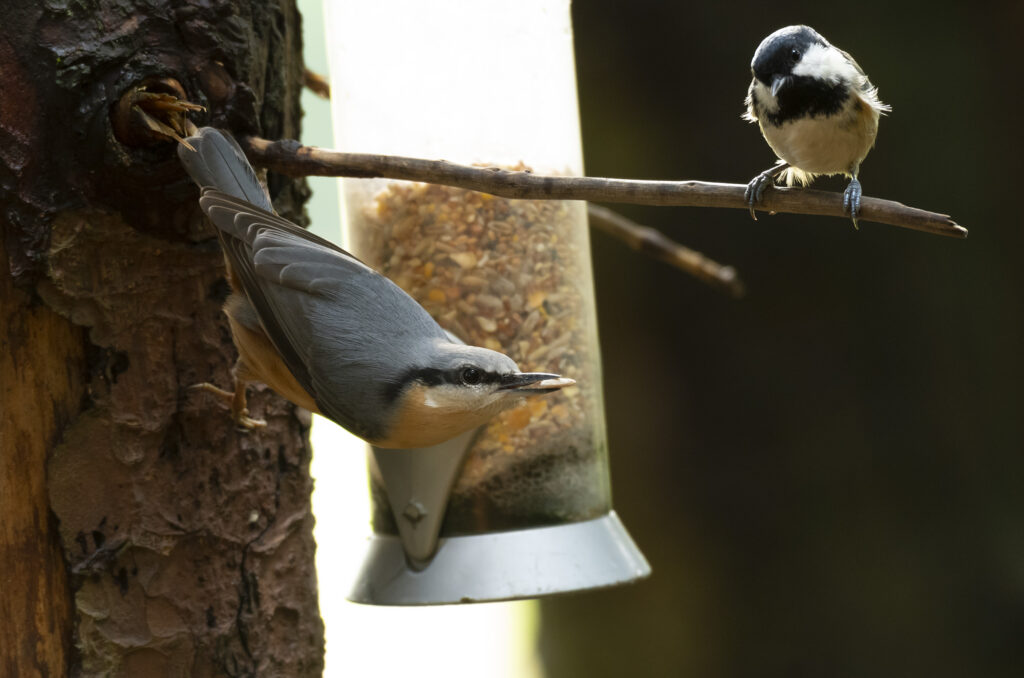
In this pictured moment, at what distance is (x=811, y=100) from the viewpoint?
1.83 metres

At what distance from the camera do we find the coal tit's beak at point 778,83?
1.83 metres

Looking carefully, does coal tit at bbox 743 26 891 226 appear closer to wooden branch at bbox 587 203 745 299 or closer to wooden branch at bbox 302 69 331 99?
wooden branch at bbox 587 203 745 299

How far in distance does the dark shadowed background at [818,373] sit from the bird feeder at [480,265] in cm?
130

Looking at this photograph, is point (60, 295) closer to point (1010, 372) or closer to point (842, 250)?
point (842, 250)

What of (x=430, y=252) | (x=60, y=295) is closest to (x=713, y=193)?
(x=430, y=252)

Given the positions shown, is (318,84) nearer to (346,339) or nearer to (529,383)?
(346,339)

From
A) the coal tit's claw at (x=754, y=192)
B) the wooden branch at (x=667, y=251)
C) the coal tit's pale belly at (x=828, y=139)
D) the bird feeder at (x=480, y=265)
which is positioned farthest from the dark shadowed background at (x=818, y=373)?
the coal tit's claw at (x=754, y=192)

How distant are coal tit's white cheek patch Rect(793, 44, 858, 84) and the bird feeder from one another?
2.12 ft

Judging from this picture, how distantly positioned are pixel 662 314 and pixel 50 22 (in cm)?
241

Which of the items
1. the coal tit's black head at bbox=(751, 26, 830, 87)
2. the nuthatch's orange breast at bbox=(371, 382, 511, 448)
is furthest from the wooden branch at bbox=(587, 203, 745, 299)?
the nuthatch's orange breast at bbox=(371, 382, 511, 448)

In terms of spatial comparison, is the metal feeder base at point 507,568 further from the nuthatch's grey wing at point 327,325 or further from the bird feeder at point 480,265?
the nuthatch's grey wing at point 327,325

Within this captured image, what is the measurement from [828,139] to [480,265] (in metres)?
0.76

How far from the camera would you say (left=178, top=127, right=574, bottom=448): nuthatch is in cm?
170

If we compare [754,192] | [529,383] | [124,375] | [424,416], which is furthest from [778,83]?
[124,375]
